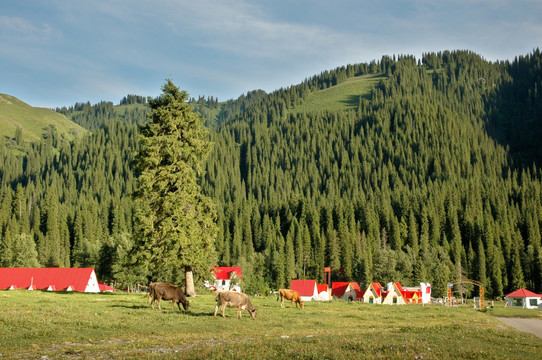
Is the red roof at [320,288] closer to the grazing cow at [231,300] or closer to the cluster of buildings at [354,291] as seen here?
the cluster of buildings at [354,291]

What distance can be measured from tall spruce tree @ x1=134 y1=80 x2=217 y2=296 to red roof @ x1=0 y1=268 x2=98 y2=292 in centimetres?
3948

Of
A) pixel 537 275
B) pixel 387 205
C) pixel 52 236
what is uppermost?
pixel 387 205

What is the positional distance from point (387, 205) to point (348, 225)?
21107mm

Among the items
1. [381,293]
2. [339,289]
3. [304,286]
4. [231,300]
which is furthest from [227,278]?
[231,300]

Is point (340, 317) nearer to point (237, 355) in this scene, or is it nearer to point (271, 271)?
point (237, 355)

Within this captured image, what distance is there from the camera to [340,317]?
30.3 m

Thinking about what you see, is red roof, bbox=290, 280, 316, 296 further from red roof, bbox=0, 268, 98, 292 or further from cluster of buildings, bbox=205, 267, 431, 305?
red roof, bbox=0, 268, 98, 292

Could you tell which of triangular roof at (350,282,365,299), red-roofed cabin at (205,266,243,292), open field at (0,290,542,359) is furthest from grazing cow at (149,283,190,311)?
triangular roof at (350,282,365,299)

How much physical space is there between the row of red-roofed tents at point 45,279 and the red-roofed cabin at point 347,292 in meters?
64.7

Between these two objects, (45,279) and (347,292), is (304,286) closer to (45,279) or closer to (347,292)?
(347,292)

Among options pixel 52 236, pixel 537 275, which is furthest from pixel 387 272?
pixel 52 236

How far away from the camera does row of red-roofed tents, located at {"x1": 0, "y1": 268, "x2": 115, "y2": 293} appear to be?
6819cm

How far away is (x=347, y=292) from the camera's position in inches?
4690

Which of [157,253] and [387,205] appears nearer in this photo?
[157,253]
